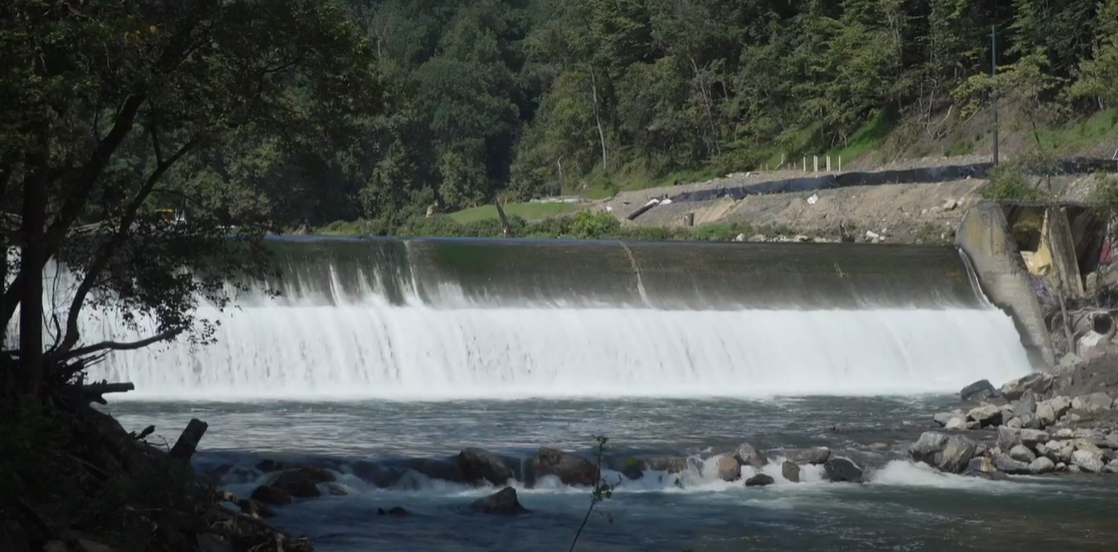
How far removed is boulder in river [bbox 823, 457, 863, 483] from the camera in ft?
50.6

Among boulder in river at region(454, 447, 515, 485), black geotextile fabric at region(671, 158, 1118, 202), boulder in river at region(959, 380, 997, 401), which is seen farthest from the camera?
black geotextile fabric at region(671, 158, 1118, 202)

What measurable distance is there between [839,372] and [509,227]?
1181 inches

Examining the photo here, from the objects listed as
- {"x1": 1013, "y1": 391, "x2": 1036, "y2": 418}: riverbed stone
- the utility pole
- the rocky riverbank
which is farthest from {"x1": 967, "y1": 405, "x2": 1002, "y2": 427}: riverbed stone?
the utility pole

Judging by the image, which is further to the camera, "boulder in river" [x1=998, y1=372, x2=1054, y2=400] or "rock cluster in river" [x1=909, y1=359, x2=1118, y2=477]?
"boulder in river" [x1=998, y1=372, x2=1054, y2=400]

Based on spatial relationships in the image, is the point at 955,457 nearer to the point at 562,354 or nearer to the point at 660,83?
the point at 562,354

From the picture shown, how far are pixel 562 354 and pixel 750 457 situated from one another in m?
8.10

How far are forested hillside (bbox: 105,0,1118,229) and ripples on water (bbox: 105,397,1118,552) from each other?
48.8 feet

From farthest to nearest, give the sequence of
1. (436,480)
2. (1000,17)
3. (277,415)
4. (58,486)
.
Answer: (1000,17), (277,415), (436,480), (58,486)

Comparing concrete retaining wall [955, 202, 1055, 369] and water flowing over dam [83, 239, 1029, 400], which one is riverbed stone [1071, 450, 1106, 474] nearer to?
water flowing over dam [83, 239, 1029, 400]

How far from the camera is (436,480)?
572 inches

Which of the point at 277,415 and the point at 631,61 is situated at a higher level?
the point at 631,61

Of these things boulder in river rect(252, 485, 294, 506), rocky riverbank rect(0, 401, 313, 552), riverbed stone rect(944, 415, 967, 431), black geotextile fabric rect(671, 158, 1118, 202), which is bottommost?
riverbed stone rect(944, 415, 967, 431)

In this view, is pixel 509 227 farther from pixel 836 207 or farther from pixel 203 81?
pixel 203 81

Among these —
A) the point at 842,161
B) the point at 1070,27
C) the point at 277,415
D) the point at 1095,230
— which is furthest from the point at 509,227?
the point at 277,415
